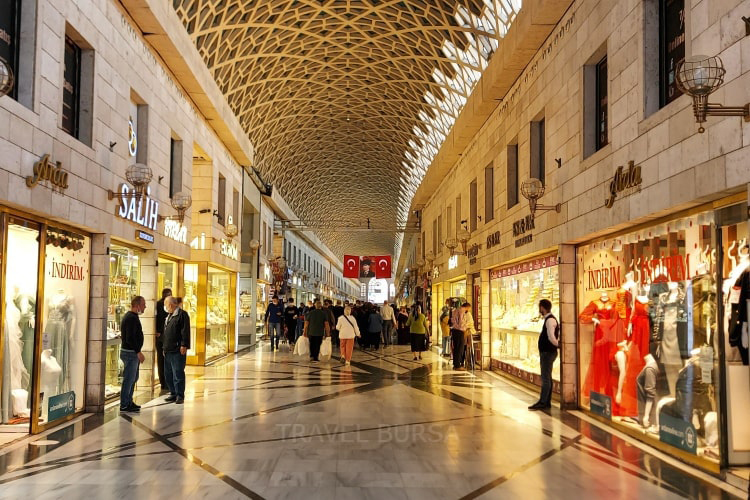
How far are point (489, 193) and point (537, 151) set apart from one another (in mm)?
3854

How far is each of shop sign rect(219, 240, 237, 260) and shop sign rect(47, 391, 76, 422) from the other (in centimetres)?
809

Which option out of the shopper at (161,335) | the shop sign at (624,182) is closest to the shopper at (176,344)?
the shopper at (161,335)

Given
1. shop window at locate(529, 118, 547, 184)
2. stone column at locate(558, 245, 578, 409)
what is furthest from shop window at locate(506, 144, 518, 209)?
stone column at locate(558, 245, 578, 409)

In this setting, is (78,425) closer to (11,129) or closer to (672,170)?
(11,129)

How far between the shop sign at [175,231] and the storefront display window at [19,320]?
4.28 m

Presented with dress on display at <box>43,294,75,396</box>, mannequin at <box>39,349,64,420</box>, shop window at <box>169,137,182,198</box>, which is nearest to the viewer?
mannequin at <box>39,349,64,420</box>

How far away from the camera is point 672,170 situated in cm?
568

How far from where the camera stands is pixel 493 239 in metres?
13.3

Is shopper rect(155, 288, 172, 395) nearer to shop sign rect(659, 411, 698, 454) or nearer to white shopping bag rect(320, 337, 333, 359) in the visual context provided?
white shopping bag rect(320, 337, 333, 359)

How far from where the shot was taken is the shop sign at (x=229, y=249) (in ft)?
52.2

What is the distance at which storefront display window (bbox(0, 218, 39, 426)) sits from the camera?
6.45 meters

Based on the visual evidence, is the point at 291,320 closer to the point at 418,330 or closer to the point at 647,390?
the point at 418,330

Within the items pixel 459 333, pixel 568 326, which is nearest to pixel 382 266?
pixel 459 333

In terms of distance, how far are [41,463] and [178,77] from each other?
26.5 ft
